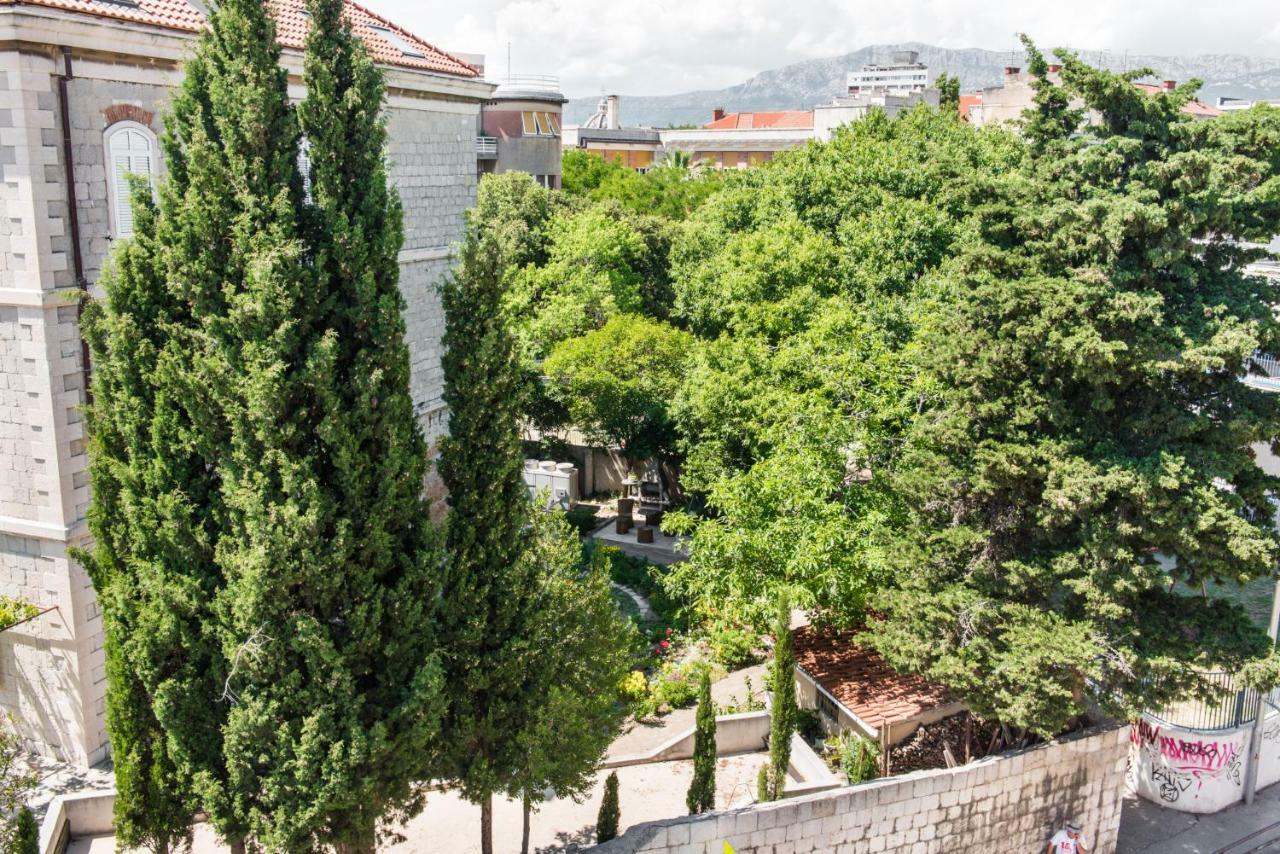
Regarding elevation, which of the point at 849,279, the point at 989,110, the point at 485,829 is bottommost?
the point at 485,829

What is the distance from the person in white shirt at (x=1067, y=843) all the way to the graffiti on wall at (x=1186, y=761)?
3220 millimetres

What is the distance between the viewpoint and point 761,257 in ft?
91.7

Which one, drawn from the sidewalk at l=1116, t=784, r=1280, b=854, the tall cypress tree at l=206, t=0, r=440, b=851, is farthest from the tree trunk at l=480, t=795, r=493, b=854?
the sidewalk at l=1116, t=784, r=1280, b=854

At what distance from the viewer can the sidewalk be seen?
17359mm

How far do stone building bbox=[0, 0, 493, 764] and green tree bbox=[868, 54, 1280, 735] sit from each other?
13.1m

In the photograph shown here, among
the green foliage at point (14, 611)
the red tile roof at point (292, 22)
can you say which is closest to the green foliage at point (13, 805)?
the green foliage at point (14, 611)

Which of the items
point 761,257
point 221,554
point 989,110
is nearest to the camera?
point 221,554

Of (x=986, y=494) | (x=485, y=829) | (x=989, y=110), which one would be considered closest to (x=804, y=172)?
(x=986, y=494)

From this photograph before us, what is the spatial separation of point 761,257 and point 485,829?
1754 centimetres

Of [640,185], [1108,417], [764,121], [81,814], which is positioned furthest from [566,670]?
[764,121]

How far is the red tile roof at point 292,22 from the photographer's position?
15.5 metres

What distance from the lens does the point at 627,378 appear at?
29.7 meters

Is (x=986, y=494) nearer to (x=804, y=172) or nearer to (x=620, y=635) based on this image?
(x=620, y=635)

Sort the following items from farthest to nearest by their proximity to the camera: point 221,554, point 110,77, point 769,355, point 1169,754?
1. point 769,355
2. point 1169,754
3. point 110,77
4. point 221,554
